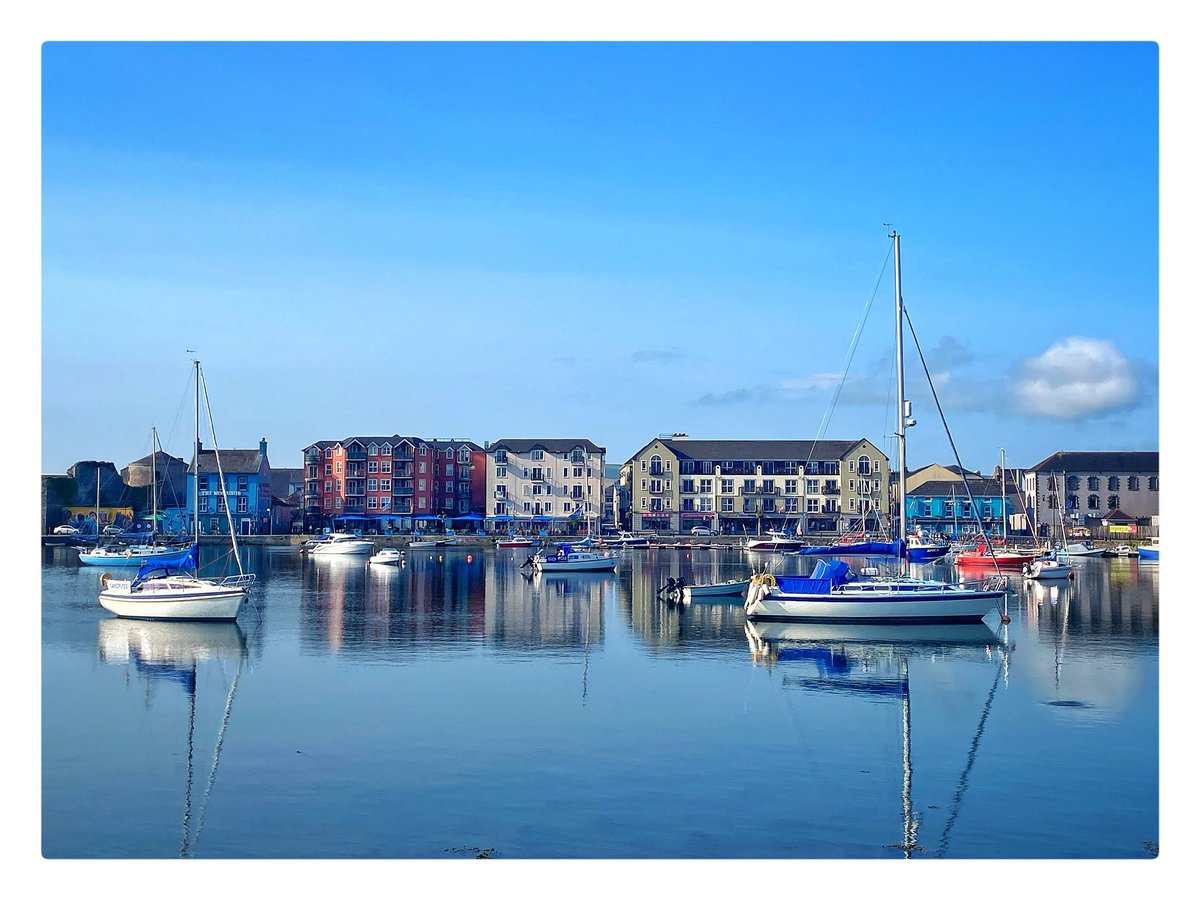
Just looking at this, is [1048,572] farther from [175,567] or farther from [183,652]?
[183,652]

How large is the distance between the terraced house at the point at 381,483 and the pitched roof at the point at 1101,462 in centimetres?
4638

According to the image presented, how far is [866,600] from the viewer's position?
29000 mm

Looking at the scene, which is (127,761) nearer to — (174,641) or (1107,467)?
(174,641)

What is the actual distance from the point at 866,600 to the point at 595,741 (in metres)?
15.0

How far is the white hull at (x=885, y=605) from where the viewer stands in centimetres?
2895

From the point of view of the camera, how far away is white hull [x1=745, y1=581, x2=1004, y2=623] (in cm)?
2895

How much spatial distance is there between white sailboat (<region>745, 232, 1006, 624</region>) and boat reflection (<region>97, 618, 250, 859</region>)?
1285 centimetres

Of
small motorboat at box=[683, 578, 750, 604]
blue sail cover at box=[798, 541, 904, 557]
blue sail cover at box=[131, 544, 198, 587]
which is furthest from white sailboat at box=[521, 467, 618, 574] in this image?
blue sail cover at box=[798, 541, 904, 557]

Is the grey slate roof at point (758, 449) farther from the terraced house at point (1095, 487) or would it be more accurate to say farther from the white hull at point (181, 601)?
the white hull at point (181, 601)

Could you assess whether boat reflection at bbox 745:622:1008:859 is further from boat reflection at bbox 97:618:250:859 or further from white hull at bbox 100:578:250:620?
white hull at bbox 100:578:250:620

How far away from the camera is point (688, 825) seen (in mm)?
11844

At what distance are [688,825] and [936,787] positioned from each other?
3.24m

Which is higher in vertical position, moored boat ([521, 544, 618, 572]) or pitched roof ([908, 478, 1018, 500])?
pitched roof ([908, 478, 1018, 500])
